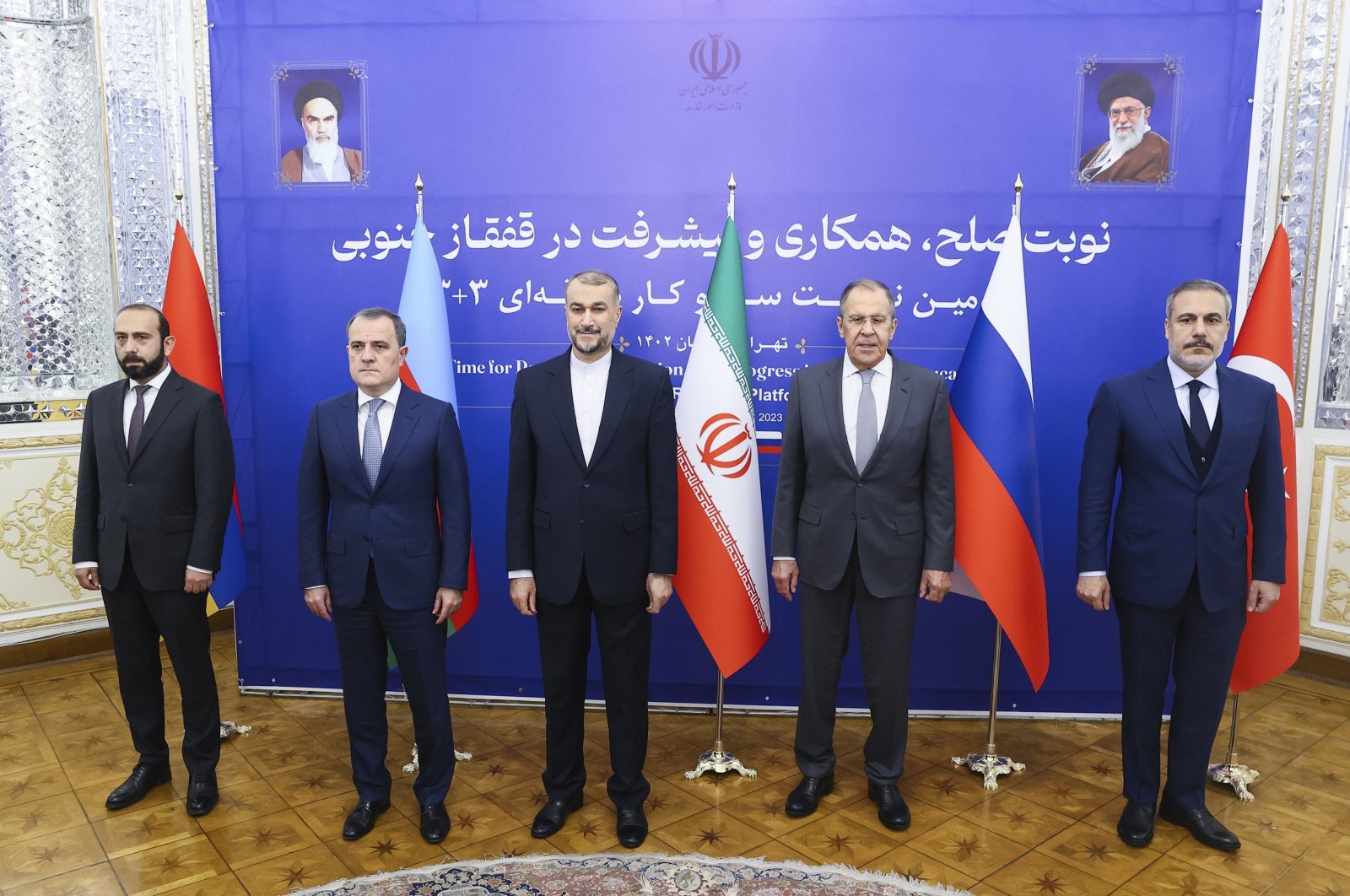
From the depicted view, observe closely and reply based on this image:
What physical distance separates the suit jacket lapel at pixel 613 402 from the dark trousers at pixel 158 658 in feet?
4.51

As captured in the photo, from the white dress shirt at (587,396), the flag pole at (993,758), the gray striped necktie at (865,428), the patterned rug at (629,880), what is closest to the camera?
the patterned rug at (629,880)

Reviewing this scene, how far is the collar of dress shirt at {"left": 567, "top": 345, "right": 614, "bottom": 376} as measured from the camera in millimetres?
2586

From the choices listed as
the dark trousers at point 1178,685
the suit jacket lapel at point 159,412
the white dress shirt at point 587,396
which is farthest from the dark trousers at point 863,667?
the suit jacket lapel at point 159,412

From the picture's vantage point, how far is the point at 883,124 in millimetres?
3357

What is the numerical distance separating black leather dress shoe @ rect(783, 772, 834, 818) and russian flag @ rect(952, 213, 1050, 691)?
0.79 m

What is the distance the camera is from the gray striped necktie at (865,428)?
2.65m

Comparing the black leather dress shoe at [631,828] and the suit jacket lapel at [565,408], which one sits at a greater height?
the suit jacket lapel at [565,408]

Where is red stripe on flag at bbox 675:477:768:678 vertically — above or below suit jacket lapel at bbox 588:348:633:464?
below

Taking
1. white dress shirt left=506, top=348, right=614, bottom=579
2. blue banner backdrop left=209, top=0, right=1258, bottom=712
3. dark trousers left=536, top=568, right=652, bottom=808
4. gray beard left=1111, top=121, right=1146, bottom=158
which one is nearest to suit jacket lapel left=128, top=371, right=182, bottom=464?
blue banner backdrop left=209, top=0, right=1258, bottom=712

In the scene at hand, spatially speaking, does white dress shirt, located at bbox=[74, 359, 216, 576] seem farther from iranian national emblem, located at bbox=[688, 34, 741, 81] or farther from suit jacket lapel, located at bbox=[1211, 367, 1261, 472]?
suit jacket lapel, located at bbox=[1211, 367, 1261, 472]

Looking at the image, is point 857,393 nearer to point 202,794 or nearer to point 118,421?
point 118,421

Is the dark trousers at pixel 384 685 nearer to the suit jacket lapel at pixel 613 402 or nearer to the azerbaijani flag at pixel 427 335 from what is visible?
the azerbaijani flag at pixel 427 335

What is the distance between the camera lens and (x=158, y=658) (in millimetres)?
2840

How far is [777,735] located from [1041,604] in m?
1.11
